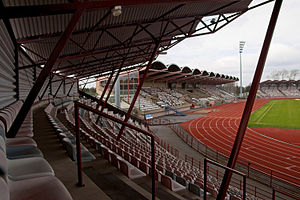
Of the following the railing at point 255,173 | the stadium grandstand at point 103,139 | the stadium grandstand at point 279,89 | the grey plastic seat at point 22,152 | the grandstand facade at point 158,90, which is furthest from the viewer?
the stadium grandstand at point 279,89

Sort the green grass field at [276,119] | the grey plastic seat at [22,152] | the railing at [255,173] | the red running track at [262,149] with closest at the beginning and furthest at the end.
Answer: the grey plastic seat at [22,152]
the railing at [255,173]
the red running track at [262,149]
the green grass field at [276,119]

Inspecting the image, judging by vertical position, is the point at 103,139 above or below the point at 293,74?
below

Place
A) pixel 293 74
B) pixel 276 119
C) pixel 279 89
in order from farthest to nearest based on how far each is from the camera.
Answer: pixel 293 74 → pixel 279 89 → pixel 276 119

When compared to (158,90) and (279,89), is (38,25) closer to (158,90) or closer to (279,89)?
(158,90)

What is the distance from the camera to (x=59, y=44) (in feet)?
13.3

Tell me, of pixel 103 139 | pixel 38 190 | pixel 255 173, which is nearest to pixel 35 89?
pixel 38 190

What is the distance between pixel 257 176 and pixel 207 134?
10.0 m

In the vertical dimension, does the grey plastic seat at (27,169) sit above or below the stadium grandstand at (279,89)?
above

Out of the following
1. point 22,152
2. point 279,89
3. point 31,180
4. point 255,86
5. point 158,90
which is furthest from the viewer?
point 279,89

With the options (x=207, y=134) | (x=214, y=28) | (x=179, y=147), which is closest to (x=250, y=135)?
(x=207, y=134)

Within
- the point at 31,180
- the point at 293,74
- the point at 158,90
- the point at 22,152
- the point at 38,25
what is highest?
the point at 293,74

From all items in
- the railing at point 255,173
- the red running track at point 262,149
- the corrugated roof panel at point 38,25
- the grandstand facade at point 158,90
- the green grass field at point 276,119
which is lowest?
the green grass field at point 276,119

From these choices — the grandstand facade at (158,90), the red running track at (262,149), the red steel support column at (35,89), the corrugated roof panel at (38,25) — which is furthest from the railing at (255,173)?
the grandstand facade at (158,90)

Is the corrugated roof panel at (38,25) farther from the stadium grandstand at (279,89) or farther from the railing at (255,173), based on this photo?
the stadium grandstand at (279,89)
